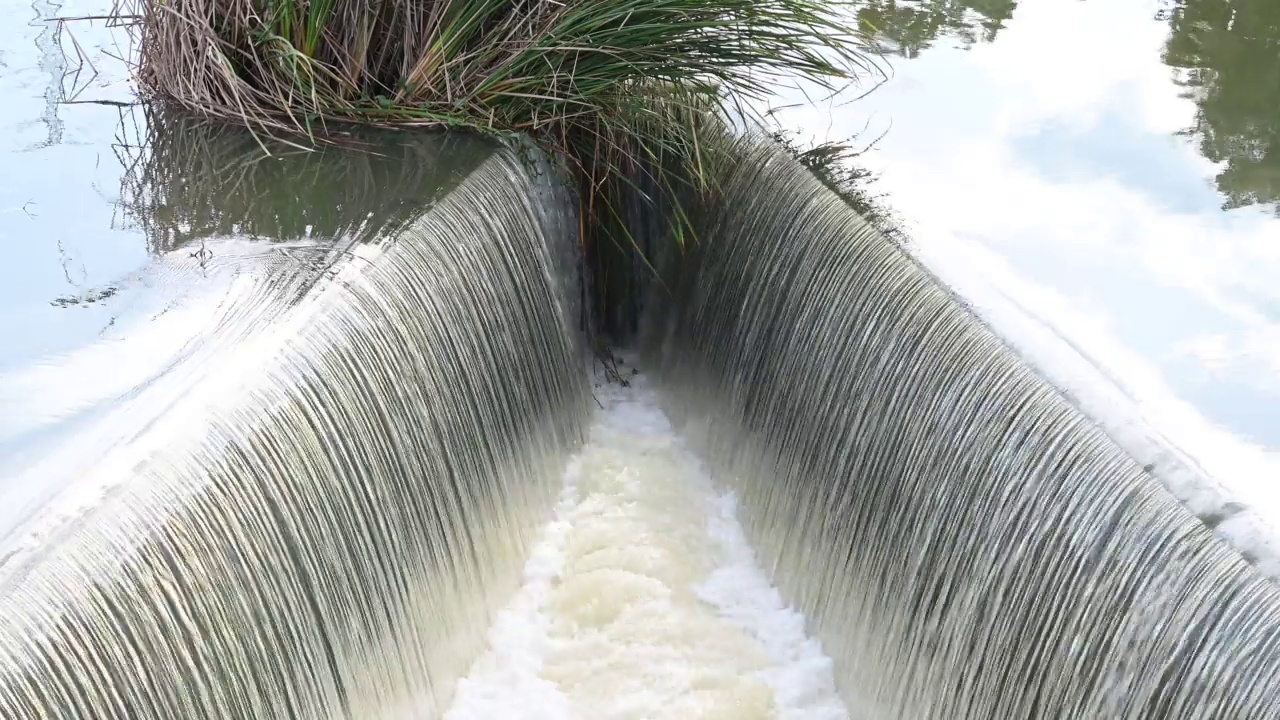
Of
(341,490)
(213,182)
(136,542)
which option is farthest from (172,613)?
(213,182)

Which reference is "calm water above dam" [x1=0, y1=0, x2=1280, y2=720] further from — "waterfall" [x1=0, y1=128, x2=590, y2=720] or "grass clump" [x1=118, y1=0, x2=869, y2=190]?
"grass clump" [x1=118, y1=0, x2=869, y2=190]

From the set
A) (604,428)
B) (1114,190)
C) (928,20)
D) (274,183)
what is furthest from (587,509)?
(928,20)

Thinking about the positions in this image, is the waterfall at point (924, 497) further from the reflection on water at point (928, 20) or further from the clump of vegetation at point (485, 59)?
the reflection on water at point (928, 20)

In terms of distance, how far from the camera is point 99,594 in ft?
7.15

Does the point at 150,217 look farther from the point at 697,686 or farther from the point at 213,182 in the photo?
the point at 697,686

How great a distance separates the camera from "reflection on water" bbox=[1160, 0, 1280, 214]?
3904 millimetres

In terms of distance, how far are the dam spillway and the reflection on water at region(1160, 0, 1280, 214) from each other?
123cm

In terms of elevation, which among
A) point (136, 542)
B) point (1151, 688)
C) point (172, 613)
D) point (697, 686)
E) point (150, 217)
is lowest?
point (697, 686)

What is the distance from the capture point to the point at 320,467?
112 inches

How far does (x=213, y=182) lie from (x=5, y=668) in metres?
2.11

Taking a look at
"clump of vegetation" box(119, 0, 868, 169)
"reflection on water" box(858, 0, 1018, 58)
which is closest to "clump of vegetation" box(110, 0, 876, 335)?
"clump of vegetation" box(119, 0, 868, 169)

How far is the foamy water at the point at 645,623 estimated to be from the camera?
3438 mm

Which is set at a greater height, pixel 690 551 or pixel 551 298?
pixel 551 298

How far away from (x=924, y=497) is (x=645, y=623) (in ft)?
3.14
